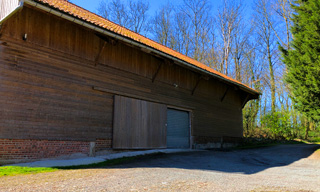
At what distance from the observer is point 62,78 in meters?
9.56

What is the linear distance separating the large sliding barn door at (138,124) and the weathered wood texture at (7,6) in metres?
4.92

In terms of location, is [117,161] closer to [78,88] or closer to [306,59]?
[78,88]

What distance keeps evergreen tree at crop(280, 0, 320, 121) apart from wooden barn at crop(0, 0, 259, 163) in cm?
593

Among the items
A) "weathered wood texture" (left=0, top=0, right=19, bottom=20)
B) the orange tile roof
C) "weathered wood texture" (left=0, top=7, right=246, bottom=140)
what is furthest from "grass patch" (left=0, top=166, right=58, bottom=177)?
A: the orange tile roof

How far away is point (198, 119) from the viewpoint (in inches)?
625

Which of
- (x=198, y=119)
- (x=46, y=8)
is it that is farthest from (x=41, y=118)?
(x=198, y=119)

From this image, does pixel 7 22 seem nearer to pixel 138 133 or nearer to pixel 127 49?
pixel 127 49

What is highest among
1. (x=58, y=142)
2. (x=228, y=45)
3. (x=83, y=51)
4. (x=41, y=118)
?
(x=228, y=45)

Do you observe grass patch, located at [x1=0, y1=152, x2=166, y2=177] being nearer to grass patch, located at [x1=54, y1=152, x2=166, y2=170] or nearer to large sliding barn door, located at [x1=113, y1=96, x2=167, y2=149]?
grass patch, located at [x1=54, y1=152, x2=166, y2=170]

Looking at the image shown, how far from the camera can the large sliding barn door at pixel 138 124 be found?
11.2 metres

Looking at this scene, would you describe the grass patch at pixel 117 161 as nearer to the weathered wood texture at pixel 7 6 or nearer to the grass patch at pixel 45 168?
the grass patch at pixel 45 168

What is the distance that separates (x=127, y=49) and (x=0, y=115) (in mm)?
5728

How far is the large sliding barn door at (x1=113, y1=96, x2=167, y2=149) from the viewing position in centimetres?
1121

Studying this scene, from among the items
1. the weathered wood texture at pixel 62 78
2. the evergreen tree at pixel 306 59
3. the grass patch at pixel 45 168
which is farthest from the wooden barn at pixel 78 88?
the evergreen tree at pixel 306 59
